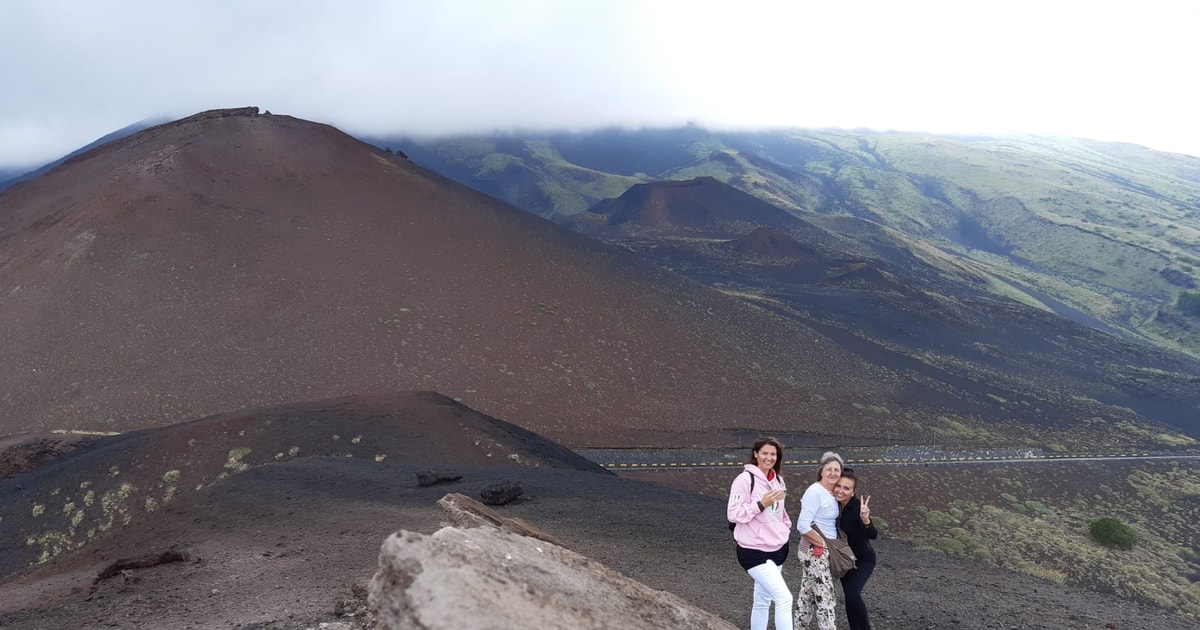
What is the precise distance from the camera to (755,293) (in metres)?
64.2

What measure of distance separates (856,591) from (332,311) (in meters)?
31.9

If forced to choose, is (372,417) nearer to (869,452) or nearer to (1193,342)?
(869,452)

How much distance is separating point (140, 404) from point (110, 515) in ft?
39.0

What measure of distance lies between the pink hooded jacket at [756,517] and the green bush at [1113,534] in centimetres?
2697

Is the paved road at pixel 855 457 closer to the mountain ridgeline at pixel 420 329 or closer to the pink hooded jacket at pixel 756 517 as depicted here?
the mountain ridgeline at pixel 420 329

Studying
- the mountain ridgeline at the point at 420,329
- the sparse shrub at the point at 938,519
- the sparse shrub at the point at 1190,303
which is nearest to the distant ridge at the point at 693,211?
the mountain ridgeline at the point at 420,329

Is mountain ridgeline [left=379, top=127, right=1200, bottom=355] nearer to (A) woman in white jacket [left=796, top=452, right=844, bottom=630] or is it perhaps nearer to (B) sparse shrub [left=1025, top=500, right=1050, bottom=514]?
(B) sparse shrub [left=1025, top=500, right=1050, bottom=514]

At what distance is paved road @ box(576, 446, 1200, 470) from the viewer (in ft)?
91.0

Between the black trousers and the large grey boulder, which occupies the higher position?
the large grey boulder

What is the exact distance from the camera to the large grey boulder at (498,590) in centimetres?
392

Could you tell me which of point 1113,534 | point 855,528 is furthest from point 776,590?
point 1113,534

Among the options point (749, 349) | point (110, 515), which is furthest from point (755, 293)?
point (110, 515)

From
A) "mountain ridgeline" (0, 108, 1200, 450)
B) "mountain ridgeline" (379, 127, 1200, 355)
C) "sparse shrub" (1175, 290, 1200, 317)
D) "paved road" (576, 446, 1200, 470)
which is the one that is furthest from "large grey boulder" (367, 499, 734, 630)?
"sparse shrub" (1175, 290, 1200, 317)

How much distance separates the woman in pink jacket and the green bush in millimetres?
26823
